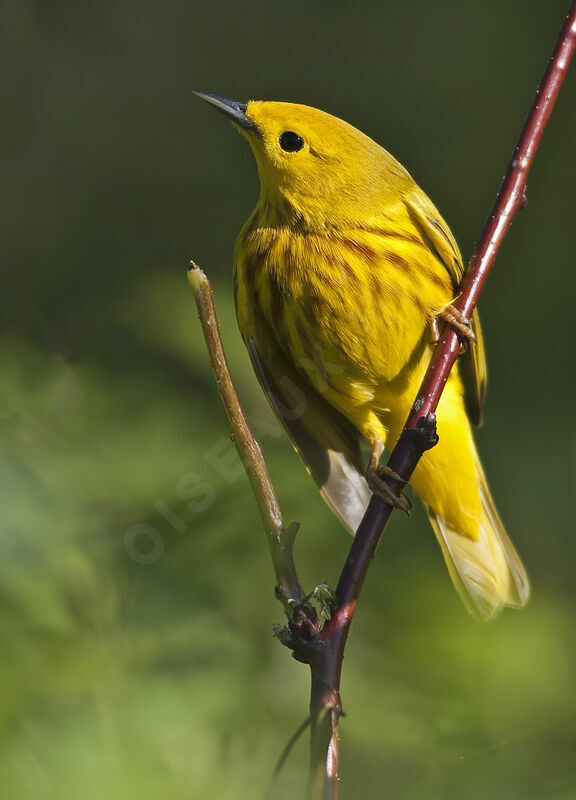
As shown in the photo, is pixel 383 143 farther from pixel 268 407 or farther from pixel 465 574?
pixel 465 574

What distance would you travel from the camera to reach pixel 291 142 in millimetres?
1882

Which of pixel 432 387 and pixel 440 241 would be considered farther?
pixel 440 241

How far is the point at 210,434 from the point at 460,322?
893mm

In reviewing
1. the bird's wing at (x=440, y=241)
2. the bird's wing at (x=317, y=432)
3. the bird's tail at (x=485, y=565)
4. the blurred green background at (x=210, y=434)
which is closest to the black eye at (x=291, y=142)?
the bird's wing at (x=440, y=241)

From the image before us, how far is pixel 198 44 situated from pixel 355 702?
304 centimetres

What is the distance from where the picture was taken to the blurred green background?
4.72 ft

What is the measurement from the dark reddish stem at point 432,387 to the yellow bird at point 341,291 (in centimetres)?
32

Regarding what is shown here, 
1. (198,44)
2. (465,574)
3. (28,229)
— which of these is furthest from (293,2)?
(465,574)

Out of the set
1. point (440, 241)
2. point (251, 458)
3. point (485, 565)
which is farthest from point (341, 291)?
point (251, 458)

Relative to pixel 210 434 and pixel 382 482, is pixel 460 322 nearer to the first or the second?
pixel 382 482

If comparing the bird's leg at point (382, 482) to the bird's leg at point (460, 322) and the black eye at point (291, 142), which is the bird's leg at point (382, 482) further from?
the black eye at point (291, 142)

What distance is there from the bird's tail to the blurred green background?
→ 0.06 m

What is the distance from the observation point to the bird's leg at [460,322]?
1.46 meters

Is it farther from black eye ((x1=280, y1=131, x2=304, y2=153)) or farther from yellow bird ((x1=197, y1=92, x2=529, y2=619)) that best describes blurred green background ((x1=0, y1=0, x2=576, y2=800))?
black eye ((x1=280, y1=131, x2=304, y2=153))
